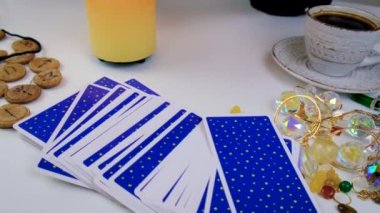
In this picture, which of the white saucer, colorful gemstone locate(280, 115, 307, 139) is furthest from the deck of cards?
the white saucer

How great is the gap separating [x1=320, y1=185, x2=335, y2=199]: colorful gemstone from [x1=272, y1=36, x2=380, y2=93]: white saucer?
19cm

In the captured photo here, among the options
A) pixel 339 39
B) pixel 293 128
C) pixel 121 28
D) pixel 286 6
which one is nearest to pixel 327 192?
pixel 293 128

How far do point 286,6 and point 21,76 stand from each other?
1.96 ft

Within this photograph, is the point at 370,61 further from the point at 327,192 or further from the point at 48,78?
the point at 48,78

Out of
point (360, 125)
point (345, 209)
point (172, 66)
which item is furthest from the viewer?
point (172, 66)

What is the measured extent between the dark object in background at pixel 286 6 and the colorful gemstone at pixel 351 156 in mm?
503

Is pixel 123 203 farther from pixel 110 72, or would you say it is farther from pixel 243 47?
pixel 243 47

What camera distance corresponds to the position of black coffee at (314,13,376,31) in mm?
548

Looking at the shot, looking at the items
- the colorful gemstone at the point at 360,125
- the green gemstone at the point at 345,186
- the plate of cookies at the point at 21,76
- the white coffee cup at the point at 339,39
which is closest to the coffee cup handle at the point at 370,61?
the white coffee cup at the point at 339,39

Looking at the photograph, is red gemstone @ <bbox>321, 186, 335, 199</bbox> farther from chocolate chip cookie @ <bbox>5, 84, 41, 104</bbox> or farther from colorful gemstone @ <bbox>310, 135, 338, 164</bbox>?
chocolate chip cookie @ <bbox>5, 84, 41, 104</bbox>

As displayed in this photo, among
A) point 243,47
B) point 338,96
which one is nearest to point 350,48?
point 338,96

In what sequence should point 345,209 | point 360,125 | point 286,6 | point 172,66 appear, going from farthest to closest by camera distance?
point 286,6 < point 172,66 < point 360,125 < point 345,209

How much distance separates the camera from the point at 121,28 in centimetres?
55

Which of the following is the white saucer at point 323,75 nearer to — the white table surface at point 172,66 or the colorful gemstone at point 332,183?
the white table surface at point 172,66
